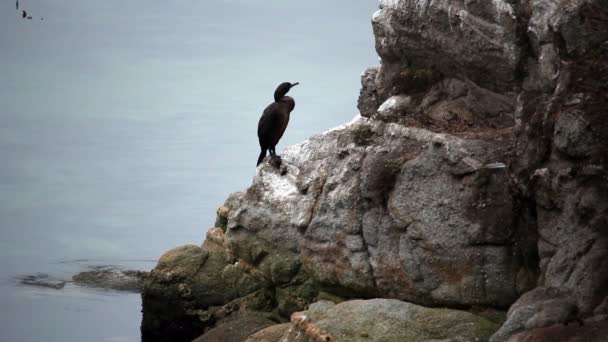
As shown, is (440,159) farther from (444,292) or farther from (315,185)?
(315,185)

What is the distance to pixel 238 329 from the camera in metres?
14.6

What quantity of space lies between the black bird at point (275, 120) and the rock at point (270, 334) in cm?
455

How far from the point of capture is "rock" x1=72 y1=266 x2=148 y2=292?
73.5 ft

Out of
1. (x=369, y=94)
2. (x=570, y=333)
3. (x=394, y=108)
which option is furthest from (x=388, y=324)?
(x=369, y=94)

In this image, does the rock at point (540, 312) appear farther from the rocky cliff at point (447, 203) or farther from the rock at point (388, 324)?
the rock at point (388, 324)

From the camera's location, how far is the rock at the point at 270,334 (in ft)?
42.3

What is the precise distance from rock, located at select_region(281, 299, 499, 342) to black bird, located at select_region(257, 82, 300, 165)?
565cm

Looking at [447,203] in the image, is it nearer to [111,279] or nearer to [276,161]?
[276,161]

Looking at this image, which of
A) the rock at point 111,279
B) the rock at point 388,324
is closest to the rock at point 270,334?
the rock at point 388,324

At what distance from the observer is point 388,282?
12781mm

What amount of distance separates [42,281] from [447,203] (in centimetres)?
1474

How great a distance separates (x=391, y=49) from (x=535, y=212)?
413cm

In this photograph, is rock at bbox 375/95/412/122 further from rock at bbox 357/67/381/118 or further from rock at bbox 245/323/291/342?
rock at bbox 245/323/291/342

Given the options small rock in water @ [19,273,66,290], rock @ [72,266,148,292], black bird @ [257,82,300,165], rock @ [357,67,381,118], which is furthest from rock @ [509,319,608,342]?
small rock in water @ [19,273,66,290]
